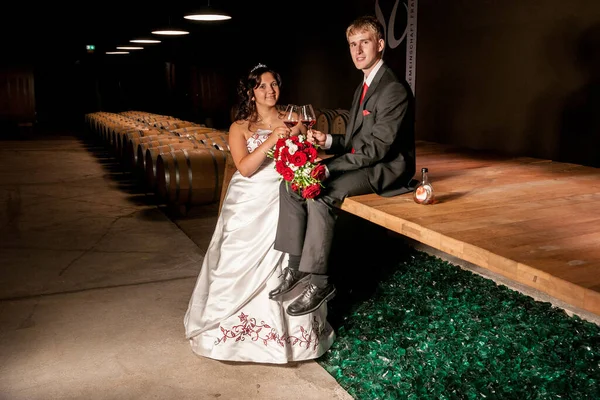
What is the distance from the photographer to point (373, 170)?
283cm

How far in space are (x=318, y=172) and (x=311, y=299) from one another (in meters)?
0.64

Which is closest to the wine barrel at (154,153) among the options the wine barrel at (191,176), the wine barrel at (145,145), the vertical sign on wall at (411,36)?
the wine barrel at (145,145)

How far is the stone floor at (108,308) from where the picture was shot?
265cm

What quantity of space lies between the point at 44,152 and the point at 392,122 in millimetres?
11016

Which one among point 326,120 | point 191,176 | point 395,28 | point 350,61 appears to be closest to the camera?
point 191,176

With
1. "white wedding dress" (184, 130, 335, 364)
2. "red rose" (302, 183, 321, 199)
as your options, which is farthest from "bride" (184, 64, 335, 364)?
"red rose" (302, 183, 321, 199)

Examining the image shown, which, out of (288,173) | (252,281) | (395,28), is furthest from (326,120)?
(288,173)

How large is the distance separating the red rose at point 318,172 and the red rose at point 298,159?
0.07 m

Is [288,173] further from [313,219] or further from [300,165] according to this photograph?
[313,219]

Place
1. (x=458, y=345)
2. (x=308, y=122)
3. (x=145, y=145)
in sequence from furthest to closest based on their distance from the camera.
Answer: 1. (x=145, y=145)
2. (x=458, y=345)
3. (x=308, y=122)

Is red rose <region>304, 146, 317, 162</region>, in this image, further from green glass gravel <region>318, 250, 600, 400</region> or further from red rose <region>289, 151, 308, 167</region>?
green glass gravel <region>318, 250, 600, 400</region>

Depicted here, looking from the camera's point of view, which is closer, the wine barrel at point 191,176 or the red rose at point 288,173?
the red rose at point 288,173

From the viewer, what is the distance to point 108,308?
142 inches

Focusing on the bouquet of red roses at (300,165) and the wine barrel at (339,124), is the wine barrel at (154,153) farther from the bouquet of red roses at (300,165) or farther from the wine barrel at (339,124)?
the bouquet of red roses at (300,165)
